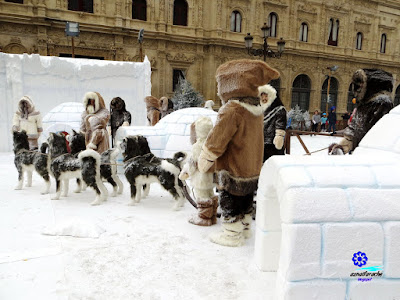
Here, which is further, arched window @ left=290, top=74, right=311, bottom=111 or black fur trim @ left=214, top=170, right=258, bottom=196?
arched window @ left=290, top=74, right=311, bottom=111

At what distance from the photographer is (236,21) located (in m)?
20.9

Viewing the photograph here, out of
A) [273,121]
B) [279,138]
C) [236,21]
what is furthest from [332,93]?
[279,138]

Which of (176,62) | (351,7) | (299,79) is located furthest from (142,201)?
(351,7)

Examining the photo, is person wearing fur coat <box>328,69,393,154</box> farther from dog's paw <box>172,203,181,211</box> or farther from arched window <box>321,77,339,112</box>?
arched window <box>321,77,339,112</box>

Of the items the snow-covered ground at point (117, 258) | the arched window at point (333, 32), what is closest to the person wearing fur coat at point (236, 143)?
the snow-covered ground at point (117, 258)

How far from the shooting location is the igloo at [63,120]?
6.41 m

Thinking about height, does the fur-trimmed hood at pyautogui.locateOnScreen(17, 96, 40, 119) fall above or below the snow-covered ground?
above

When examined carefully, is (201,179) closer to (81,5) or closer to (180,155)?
(180,155)

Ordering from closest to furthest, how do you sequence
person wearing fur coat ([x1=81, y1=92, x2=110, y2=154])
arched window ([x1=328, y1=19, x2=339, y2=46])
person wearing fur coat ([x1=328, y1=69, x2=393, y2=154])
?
person wearing fur coat ([x1=328, y1=69, x2=393, y2=154]) → person wearing fur coat ([x1=81, y1=92, x2=110, y2=154]) → arched window ([x1=328, y1=19, x2=339, y2=46])

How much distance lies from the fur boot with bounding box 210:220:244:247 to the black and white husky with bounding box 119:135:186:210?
3.53ft

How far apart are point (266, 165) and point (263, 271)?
2.45 feet

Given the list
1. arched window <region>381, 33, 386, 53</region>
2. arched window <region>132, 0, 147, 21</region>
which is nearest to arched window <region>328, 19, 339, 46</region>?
arched window <region>381, 33, 386, 53</region>

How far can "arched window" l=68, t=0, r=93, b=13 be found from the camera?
55.6ft

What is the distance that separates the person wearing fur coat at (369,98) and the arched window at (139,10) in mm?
17292
